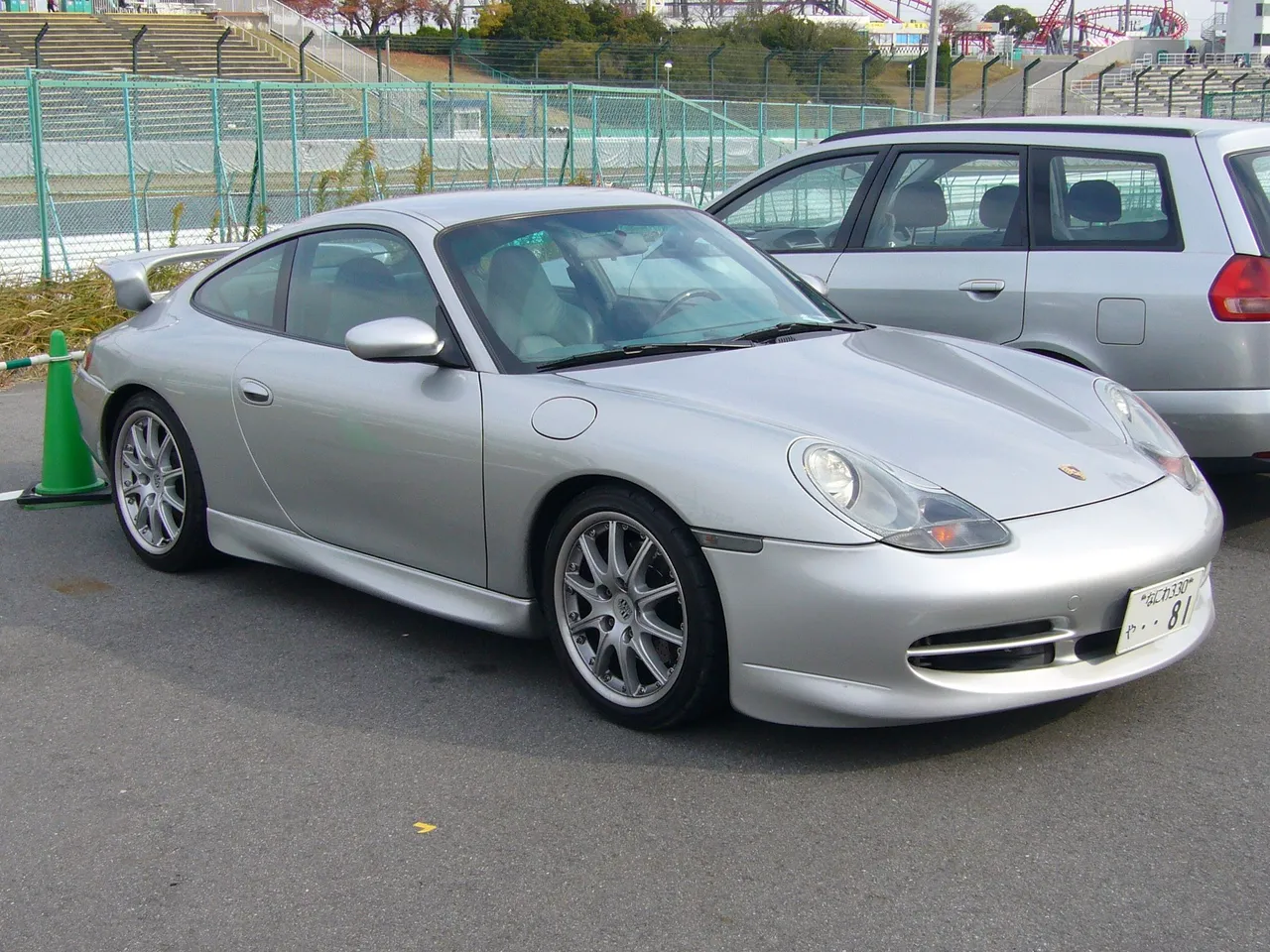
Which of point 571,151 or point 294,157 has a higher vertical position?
point 571,151

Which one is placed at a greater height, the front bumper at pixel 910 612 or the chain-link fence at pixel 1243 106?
the chain-link fence at pixel 1243 106

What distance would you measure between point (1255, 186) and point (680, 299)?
265 cm

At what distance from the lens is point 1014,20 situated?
129375 mm

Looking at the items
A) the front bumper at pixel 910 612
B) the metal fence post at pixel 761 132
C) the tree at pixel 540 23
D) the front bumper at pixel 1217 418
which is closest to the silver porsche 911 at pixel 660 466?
the front bumper at pixel 910 612

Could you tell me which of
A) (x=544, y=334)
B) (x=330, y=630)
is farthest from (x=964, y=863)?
(x=330, y=630)

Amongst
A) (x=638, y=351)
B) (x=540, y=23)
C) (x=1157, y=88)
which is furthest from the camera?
(x=540, y=23)

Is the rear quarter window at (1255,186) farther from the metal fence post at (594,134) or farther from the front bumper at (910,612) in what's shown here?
the metal fence post at (594,134)

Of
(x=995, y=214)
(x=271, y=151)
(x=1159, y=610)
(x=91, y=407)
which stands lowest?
(x=1159, y=610)

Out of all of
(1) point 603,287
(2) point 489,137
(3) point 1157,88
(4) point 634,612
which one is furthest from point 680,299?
(3) point 1157,88

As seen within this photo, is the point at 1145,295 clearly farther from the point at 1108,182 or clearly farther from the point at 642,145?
the point at 642,145

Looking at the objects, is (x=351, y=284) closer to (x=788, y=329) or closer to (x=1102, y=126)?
(x=788, y=329)

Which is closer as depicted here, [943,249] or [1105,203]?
[1105,203]

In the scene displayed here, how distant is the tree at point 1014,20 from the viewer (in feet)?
412

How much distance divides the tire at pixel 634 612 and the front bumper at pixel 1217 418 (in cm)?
272
